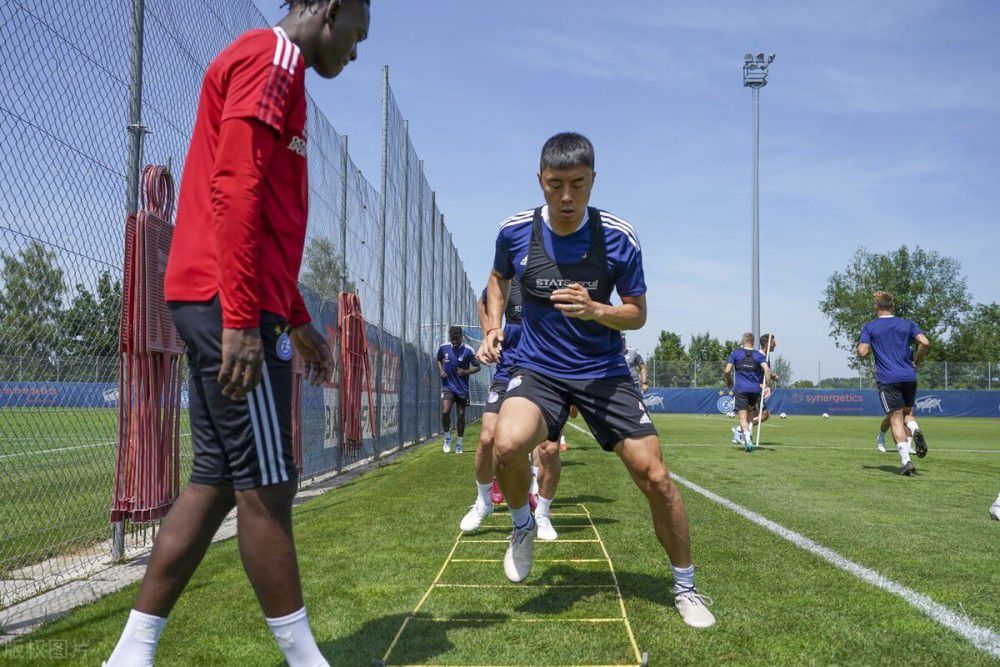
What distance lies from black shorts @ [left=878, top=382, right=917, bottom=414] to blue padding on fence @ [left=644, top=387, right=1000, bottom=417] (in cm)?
3226

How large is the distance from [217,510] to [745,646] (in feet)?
6.82

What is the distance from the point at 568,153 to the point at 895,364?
29.7ft

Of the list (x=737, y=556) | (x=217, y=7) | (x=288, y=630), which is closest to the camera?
(x=288, y=630)

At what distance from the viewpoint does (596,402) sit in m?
3.83

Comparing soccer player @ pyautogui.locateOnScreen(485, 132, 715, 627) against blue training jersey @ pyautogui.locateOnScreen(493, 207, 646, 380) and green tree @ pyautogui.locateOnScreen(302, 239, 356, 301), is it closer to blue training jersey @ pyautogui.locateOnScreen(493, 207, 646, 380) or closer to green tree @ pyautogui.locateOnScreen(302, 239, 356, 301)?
blue training jersey @ pyautogui.locateOnScreen(493, 207, 646, 380)

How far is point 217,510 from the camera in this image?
8.25 ft

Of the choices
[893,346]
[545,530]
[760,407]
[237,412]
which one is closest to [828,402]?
[760,407]

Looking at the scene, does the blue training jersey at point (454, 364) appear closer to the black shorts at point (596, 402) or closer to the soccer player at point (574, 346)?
the soccer player at point (574, 346)

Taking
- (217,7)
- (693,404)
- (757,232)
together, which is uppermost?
(757,232)

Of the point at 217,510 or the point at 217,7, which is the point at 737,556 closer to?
the point at 217,510

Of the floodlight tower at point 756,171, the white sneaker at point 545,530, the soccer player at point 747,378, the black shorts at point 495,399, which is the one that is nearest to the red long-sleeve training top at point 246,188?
the black shorts at point 495,399

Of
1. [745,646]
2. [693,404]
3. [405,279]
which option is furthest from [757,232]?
[745,646]

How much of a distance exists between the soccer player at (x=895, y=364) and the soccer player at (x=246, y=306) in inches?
395

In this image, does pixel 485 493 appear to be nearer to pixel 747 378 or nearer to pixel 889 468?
pixel 889 468
